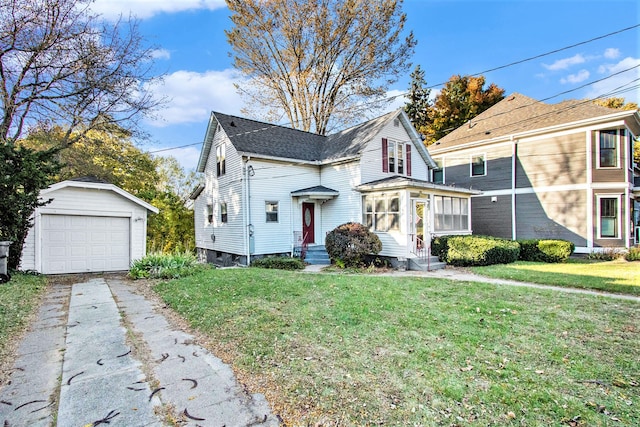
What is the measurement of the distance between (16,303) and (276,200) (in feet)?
30.3

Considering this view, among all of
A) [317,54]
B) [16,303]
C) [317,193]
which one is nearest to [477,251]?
[317,193]

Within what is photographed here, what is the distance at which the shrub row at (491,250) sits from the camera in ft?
39.2

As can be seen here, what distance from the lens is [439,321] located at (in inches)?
196

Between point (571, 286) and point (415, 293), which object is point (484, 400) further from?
point (571, 286)

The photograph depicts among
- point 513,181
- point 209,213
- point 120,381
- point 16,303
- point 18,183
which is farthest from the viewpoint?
point 209,213

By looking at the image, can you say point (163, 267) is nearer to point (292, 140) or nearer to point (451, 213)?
point (292, 140)

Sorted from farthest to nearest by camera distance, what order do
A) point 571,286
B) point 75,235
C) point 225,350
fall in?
point 75,235, point 571,286, point 225,350

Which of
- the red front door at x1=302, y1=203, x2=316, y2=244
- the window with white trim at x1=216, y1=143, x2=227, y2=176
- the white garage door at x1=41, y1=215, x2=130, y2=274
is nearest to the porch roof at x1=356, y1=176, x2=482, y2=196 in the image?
the red front door at x1=302, y1=203, x2=316, y2=244

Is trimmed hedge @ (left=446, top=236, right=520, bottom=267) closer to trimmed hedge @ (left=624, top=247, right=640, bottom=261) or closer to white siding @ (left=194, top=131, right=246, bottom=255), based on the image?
trimmed hedge @ (left=624, top=247, right=640, bottom=261)

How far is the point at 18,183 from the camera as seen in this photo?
8508mm

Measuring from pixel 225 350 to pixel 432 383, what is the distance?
Result: 2.45 m

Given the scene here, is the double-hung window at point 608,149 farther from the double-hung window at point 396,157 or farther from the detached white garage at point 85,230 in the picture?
the detached white garage at point 85,230

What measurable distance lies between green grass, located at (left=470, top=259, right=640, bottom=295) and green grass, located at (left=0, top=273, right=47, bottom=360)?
10917mm

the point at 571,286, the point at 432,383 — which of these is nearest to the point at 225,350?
the point at 432,383
